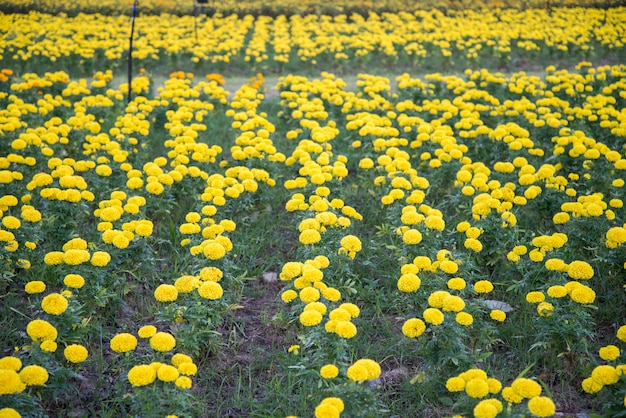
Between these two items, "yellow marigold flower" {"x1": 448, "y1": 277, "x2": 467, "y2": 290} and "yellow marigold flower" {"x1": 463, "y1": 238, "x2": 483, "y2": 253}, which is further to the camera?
"yellow marigold flower" {"x1": 463, "y1": 238, "x2": 483, "y2": 253}

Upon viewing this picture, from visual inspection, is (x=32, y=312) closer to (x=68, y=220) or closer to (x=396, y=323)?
(x=68, y=220)

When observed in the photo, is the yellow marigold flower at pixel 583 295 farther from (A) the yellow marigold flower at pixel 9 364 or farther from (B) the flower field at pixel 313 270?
(A) the yellow marigold flower at pixel 9 364

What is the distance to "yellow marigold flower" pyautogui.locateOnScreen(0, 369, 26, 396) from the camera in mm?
2863

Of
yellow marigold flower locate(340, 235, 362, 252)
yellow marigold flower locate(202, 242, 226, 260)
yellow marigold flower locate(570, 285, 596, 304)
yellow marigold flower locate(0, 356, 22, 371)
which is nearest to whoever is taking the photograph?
yellow marigold flower locate(0, 356, 22, 371)

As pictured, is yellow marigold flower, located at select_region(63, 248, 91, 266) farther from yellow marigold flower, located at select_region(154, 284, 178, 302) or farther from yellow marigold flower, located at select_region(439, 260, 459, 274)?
yellow marigold flower, located at select_region(439, 260, 459, 274)

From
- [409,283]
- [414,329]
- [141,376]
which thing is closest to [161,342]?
[141,376]

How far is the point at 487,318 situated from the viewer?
4.66m

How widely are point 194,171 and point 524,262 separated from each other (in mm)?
3422

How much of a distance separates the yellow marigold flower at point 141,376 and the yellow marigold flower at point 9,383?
542 millimetres

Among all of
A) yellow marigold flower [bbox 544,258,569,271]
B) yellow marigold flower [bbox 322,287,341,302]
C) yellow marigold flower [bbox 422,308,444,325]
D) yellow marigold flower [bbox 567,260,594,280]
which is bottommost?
yellow marigold flower [bbox 322,287,341,302]

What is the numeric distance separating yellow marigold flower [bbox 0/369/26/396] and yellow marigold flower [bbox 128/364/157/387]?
0.54 m

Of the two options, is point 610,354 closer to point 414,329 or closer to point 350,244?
point 414,329

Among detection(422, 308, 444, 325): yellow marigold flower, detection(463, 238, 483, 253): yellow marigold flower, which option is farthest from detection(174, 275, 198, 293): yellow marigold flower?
detection(463, 238, 483, 253): yellow marigold flower

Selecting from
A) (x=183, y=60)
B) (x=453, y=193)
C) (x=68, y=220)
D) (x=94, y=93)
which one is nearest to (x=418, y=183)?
(x=453, y=193)
